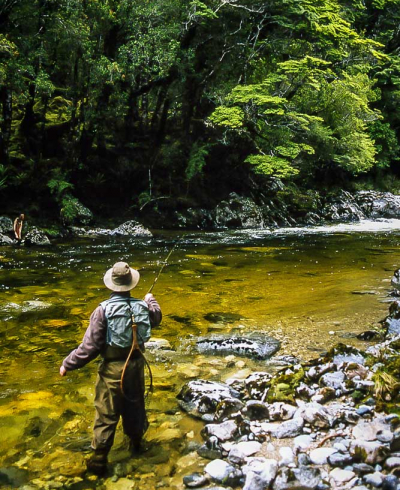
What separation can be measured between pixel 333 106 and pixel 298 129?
13.8ft

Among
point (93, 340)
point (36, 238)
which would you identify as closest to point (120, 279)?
point (93, 340)

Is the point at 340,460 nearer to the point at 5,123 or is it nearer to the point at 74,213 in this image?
the point at 74,213

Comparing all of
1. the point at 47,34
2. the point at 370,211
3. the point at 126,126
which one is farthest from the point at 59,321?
the point at 370,211

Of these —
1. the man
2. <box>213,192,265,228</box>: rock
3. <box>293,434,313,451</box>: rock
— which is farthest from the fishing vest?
<box>213,192,265,228</box>: rock

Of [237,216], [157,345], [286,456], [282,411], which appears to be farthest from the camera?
[237,216]

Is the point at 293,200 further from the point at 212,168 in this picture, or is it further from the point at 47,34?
the point at 47,34

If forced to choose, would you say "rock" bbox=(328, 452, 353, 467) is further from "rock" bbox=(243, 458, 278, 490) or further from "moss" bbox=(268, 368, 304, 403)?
"moss" bbox=(268, 368, 304, 403)

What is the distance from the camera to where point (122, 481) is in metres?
3.64

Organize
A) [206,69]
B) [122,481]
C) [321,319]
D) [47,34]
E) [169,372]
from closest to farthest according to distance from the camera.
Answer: [122,481]
[169,372]
[321,319]
[47,34]
[206,69]

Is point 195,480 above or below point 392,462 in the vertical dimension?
below

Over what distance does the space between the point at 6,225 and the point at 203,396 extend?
1500cm

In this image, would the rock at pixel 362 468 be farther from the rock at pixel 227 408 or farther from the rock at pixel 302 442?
the rock at pixel 227 408

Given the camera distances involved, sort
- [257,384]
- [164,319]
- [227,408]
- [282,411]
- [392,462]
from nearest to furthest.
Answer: [392,462], [282,411], [227,408], [257,384], [164,319]

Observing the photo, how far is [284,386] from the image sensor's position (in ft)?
15.7
